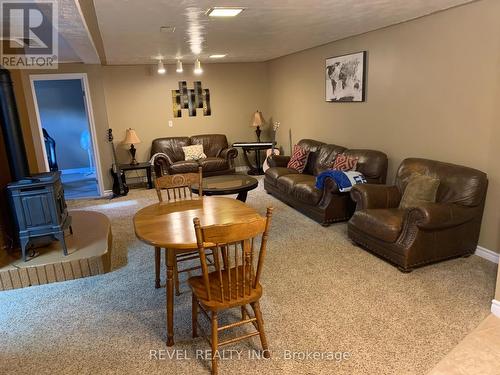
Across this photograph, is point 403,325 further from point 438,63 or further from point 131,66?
point 131,66

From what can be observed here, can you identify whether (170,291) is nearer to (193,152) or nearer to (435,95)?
(435,95)

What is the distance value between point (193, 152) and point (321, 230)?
3.67 m

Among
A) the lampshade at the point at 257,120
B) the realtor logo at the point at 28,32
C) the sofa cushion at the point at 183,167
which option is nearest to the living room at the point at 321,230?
the realtor logo at the point at 28,32

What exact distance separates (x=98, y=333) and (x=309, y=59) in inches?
205

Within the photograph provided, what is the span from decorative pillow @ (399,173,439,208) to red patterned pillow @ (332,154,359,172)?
1.06 metres

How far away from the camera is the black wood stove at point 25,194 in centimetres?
331

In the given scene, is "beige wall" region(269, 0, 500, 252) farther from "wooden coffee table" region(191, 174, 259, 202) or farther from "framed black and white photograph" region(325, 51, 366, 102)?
"wooden coffee table" region(191, 174, 259, 202)

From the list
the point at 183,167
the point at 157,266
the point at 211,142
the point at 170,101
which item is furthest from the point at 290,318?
the point at 170,101

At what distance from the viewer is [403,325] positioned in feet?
8.21

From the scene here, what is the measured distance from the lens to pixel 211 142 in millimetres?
7543

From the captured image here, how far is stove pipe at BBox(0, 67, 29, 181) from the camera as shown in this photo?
3439 millimetres

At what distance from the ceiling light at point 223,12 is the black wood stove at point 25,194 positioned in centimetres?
208

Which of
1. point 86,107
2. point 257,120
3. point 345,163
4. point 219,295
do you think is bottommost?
point 219,295

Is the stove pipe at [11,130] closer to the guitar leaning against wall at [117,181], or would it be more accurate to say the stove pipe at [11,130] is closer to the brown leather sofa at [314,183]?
the guitar leaning against wall at [117,181]
